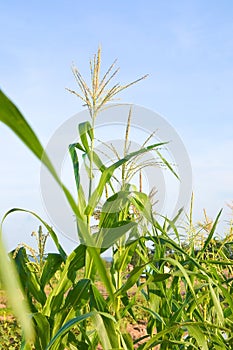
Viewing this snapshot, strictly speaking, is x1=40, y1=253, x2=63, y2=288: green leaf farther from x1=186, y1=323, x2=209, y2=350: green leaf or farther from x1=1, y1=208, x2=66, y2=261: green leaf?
x1=186, y1=323, x2=209, y2=350: green leaf

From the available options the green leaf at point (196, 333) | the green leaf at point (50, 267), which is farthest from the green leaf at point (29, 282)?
the green leaf at point (196, 333)

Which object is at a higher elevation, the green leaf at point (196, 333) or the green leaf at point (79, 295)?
the green leaf at point (79, 295)

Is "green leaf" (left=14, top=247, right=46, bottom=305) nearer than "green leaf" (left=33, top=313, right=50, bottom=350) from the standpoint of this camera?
No

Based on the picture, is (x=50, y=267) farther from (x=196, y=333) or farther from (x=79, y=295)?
(x=196, y=333)

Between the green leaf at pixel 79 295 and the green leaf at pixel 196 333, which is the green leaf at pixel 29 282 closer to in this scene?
the green leaf at pixel 79 295

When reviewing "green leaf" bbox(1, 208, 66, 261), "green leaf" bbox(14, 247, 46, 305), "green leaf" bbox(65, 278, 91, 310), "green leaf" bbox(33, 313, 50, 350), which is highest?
"green leaf" bbox(1, 208, 66, 261)

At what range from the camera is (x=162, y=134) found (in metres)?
1.87

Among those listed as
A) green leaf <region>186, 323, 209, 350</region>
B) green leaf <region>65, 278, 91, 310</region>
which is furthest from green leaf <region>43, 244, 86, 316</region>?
green leaf <region>186, 323, 209, 350</region>

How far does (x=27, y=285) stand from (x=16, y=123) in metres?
1.28

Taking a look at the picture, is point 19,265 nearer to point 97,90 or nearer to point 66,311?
point 66,311

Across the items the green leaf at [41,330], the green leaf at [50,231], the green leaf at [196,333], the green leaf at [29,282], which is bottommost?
the green leaf at [196,333]

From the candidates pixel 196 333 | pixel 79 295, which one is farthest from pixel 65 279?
pixel 196 333

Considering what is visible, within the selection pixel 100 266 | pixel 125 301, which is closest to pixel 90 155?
pixel 125 301

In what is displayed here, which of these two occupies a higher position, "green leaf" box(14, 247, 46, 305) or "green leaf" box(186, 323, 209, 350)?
"green leaf" box(14, 247, 46, 305)
